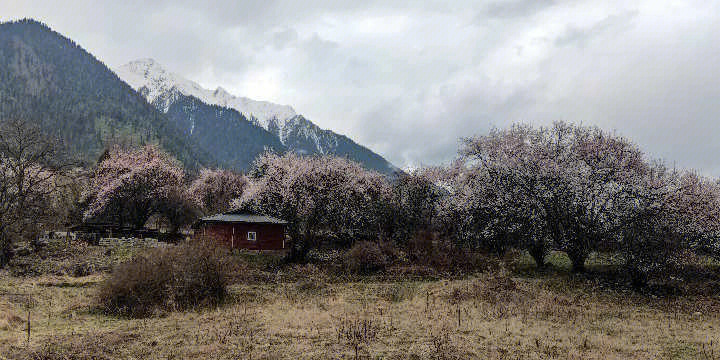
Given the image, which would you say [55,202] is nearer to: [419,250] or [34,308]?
[34,308]

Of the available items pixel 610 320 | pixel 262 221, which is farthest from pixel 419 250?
pixel 610 320

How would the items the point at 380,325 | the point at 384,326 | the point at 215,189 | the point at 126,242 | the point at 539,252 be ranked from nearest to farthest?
1. the point at 384,326
2. the point at 380,325
3. the point at 539,252
4. the point at 126,242
5. the point at 215,189

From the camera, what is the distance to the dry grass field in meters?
10.8

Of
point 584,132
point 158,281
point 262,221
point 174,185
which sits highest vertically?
point 584,132

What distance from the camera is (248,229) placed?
37.7 meters

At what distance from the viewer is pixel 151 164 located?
47062 mm

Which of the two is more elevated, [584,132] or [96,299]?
[584,132]

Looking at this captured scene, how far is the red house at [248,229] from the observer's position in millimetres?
37125

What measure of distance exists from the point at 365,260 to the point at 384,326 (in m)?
14.4

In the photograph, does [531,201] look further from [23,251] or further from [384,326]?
[23,251]

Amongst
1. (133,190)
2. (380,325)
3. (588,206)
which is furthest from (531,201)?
(133,190)

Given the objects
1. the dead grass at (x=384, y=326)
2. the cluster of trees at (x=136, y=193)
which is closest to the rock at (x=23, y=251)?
A: the cluster of trees at (x=136, y=193)

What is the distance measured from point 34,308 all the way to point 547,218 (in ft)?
83.5

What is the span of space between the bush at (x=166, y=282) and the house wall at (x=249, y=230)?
1955cm
